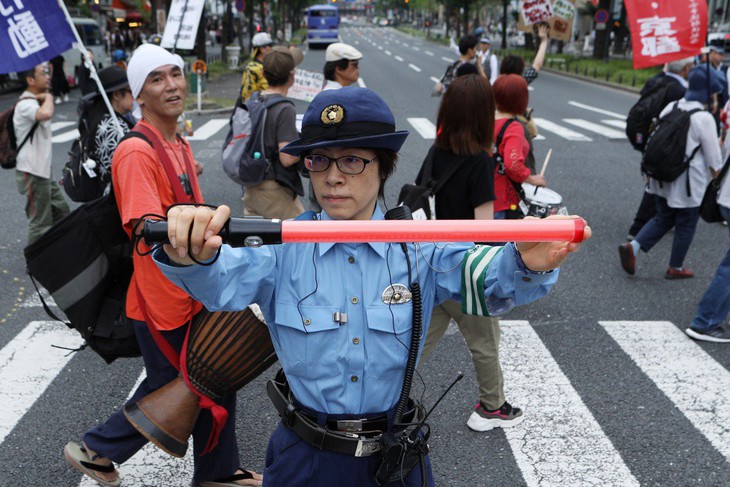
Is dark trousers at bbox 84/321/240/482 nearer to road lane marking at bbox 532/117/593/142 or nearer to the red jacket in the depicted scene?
the red jacket

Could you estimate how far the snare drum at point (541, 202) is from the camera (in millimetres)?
4793

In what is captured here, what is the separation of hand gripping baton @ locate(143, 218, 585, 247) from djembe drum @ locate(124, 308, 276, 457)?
1.24 m

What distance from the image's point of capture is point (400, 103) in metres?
19.0

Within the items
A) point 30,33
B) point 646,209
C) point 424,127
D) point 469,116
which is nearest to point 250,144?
point 30,33

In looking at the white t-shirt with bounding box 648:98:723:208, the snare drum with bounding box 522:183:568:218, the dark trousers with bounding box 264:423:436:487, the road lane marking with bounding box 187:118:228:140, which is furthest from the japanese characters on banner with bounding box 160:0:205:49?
the dark trousers with bounding box 264:423:436:487

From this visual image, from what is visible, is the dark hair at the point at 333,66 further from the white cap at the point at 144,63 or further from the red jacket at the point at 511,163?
the white cap at the point at 144,63

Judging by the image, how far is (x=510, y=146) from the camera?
15.4 ft

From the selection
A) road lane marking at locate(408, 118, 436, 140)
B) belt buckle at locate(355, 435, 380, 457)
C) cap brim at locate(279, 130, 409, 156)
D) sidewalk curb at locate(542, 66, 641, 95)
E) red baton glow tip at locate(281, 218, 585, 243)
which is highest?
cap brim at locate(279, 130, 409, 156)

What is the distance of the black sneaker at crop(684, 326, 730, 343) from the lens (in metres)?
5.08

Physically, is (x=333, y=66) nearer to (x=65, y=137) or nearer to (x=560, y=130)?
(x=65, y=137)

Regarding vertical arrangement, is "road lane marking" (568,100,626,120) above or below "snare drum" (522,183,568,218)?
below

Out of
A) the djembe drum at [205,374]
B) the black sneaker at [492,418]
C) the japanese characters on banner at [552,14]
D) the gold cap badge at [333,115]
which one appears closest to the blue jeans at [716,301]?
the black sneaker at [492,418]

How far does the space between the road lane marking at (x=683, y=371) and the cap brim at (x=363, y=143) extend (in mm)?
2926

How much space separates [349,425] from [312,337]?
11.5 inches
